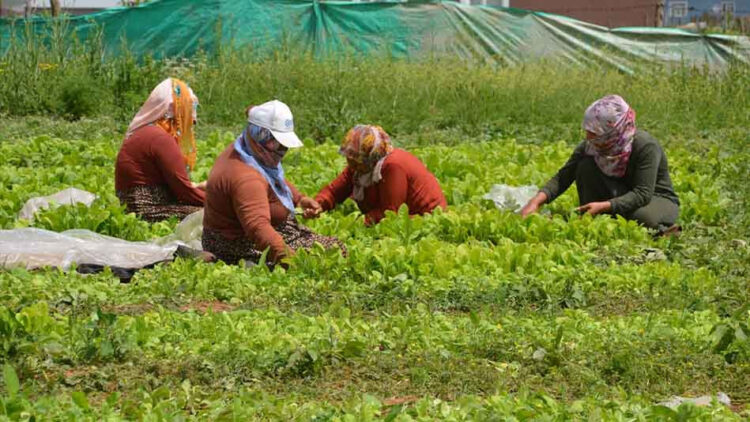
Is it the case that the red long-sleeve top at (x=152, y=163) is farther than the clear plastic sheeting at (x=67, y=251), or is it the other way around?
the red long-sleeve top at (x=152, y=163)

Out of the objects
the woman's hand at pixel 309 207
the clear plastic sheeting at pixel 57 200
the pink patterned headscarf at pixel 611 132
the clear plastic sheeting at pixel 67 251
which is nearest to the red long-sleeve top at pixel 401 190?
the woman's hand at pixel 309 207

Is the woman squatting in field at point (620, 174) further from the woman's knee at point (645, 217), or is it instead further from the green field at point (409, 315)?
the green field at point (409, 315)

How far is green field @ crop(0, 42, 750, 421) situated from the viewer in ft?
16.9

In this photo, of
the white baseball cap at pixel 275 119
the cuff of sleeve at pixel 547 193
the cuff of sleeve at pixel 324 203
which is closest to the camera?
the white baseball cap at pixel 275 119

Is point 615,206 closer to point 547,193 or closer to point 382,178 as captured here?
point 547,193

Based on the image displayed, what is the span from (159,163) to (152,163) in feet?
0.24

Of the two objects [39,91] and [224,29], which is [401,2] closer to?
[224,29]

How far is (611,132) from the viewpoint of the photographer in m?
9.06

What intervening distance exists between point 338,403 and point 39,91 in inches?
449

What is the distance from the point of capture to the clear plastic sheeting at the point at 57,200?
30.7 feet

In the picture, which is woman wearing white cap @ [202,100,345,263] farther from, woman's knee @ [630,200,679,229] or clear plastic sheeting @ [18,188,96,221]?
woman's knee @ [630,200,679,229]

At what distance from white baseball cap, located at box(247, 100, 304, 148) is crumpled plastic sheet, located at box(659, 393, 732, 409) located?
3.17m

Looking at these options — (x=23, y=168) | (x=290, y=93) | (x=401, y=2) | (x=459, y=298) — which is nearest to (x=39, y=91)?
(x=290, y=93)

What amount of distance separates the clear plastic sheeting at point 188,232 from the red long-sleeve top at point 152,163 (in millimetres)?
412
